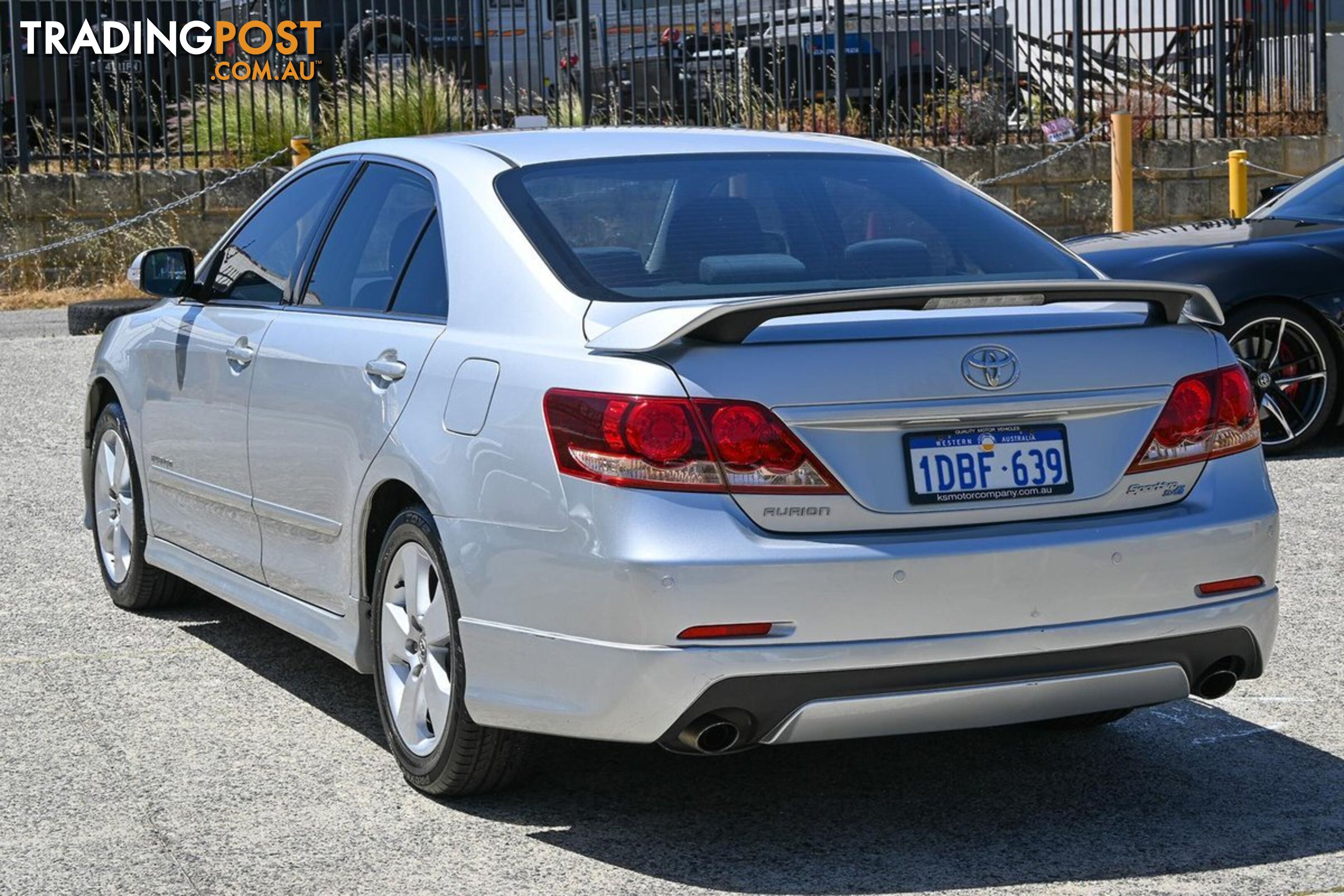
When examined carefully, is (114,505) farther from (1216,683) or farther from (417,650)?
(1216,683)

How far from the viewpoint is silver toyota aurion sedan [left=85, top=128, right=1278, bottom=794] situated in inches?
158

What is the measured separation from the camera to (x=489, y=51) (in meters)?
19.2

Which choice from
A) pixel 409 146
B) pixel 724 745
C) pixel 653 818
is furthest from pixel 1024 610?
pixel 409 146

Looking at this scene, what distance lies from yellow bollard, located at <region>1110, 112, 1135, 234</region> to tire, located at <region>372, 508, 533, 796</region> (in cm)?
1373

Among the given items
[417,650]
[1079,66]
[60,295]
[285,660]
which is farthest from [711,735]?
[1079,66]

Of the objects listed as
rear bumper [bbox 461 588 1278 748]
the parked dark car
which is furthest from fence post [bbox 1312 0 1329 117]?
rear bumper [bbox 461 588 1278 748]

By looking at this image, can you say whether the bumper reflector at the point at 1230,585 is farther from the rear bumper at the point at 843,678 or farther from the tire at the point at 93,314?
the tire at the point at 93,314

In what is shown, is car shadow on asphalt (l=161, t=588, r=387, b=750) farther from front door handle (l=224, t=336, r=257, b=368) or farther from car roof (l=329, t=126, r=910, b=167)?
car roof (l=329, t=126, r=910, b=167)

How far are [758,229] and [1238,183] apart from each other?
537 inches

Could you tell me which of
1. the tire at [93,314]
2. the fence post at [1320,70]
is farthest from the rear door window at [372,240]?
the fence post at [1320,70]

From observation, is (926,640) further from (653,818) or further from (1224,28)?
(1224,28)

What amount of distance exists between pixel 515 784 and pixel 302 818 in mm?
487

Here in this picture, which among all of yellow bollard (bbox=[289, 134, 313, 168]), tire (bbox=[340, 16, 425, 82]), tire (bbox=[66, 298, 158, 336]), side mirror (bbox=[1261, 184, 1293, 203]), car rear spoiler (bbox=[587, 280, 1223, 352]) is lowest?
tire (bbox=[66, 298, 158, 336])

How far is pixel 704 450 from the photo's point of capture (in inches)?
158
